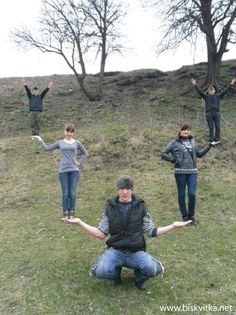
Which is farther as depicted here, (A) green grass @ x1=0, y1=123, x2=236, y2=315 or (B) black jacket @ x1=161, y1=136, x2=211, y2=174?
(B) black jacket @ x1=161, y1=136, x2=211, y2=174

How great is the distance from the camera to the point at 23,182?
12680mm

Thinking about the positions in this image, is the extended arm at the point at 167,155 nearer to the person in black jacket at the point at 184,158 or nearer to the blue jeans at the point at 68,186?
the person in black jacket at the point at 184,158

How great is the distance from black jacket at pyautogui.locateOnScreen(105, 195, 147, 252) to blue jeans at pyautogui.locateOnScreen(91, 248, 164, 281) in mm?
97

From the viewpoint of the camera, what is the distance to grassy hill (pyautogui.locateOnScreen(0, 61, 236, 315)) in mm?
6121

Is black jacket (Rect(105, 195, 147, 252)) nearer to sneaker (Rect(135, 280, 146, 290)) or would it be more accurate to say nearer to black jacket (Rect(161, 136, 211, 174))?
sneaker (Rect(135, 280, 146, 290))

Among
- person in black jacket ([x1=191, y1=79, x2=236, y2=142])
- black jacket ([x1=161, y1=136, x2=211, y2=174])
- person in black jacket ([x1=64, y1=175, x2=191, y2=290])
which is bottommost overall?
person in black jacket ([x1=64, y1=175, x2=191, y2=290])

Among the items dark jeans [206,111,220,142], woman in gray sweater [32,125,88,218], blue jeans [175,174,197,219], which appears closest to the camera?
blue jeans [175,174,197,219]

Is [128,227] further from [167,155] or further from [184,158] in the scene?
[184,158]

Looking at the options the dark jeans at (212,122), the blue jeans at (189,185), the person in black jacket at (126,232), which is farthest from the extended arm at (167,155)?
the dark jeans at (212,122)

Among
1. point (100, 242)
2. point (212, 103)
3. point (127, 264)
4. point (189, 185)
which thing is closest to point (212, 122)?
point (212, 103)

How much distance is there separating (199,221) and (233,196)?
6.28 ft

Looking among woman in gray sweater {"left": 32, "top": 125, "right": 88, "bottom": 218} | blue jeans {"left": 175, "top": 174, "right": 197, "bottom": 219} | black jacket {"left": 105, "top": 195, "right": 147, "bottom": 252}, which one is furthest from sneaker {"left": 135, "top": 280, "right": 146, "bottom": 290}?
woman in gray sweater {"left": 32, "top": 125, "right": 88, "bottom": 218}

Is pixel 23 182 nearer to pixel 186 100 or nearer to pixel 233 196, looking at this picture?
pixel 233 196

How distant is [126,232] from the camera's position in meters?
5.96
